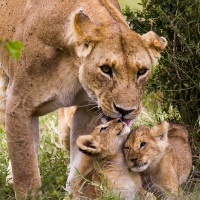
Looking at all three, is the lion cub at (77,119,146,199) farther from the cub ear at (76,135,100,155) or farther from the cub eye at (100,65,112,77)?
the cub eye at (100,65,112,77)

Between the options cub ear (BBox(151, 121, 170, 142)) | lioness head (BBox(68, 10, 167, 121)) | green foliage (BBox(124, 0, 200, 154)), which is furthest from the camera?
green foliage (BBox(124, 0, 200, 154))

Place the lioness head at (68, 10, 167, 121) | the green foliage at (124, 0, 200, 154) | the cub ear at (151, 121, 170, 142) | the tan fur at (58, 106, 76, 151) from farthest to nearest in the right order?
the tan fur at (58, 106, 76, 151)
the green foliage at (124, 0, 200, 154)
the cub ear at (151, 121, 170, 142)
the lioness head at (68, 10, 167, 121)

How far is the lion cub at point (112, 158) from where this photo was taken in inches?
208

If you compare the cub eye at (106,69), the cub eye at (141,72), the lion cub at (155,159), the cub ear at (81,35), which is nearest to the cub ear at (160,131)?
the lion cub at (155,159)

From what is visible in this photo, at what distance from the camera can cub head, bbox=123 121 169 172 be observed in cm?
528

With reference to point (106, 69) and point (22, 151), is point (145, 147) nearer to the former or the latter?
point (106, 69)

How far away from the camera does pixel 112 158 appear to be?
5379mm

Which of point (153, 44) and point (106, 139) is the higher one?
point (153, 44)

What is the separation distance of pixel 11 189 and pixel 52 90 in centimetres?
103

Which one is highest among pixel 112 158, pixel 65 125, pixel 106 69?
pixel 106 69

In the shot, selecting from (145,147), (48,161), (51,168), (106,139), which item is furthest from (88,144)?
(48,161)

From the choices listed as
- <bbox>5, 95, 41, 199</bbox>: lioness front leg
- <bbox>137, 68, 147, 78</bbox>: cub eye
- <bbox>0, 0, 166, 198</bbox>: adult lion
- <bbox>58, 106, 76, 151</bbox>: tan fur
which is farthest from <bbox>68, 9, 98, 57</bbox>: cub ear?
<bbox>58, 106, 76, 151</bbox>: tan fur

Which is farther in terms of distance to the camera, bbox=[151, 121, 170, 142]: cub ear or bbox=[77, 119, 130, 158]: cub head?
bbox=[151, 121, 170, 142]: cub ear

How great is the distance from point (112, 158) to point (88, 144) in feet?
0.63
